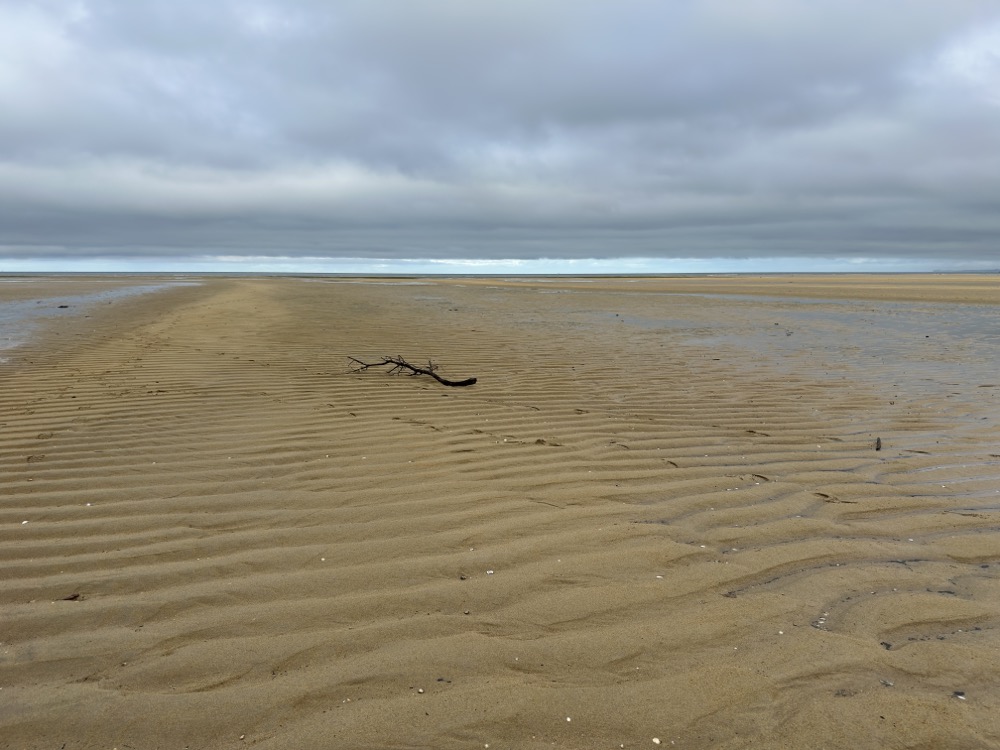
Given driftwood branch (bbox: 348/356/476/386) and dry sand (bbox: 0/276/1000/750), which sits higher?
driftwood branch (bbox: 348/356/476/386)

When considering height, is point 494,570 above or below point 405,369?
below

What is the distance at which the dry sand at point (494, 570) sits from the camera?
6.69 feet

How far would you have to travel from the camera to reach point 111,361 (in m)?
8.67

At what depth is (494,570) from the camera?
2.91 meters

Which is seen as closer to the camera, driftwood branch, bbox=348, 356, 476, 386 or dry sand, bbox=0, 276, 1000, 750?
dry sand, bbox=0, 276, 1000, 750

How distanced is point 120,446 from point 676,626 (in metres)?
4.12

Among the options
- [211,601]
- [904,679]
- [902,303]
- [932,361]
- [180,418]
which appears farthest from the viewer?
[902,303]

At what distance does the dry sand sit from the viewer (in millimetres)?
2039

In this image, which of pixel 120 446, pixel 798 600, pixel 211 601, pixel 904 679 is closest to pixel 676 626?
pixel 798 600

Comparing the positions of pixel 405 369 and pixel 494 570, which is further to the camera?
pixel 405 369

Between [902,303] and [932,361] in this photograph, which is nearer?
[932,361]

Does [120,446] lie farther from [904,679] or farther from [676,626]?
[904,679]

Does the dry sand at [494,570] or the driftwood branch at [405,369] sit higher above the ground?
the driftwood branch at [405,369]

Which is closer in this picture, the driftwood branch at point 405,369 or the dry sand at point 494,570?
the dry sand at point 494,570
